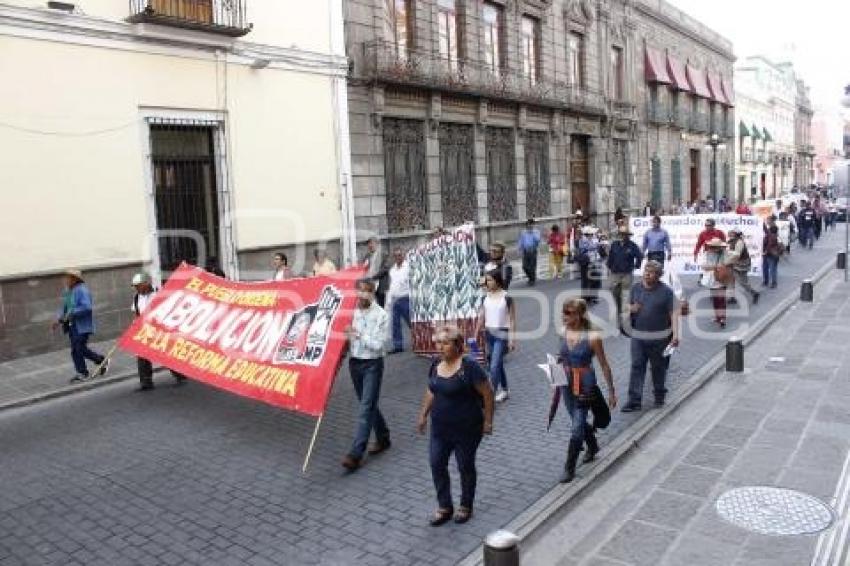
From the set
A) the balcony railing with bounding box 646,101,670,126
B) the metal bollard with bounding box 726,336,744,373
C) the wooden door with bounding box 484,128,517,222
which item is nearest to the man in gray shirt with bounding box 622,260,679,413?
the metal bollard with bounding box 726,336,744,373

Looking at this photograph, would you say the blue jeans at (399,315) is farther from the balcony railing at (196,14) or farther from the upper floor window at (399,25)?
the upper floor window at (399,25)

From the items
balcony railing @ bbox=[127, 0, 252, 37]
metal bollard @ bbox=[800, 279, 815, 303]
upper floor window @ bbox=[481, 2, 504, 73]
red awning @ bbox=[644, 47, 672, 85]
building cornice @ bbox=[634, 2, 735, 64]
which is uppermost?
building cornice @ bbox=[634, 2, 735, 64]

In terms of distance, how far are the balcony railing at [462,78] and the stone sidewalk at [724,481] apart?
41.5ft

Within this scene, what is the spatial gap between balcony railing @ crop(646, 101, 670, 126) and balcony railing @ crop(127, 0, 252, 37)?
2611cm

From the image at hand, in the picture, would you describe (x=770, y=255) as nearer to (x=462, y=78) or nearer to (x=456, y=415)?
(x=462, y=78)

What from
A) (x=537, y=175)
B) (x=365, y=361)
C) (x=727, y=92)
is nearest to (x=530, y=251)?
(x=537, y=175)

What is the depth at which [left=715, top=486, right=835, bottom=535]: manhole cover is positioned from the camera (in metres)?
5.29

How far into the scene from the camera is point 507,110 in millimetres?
24828

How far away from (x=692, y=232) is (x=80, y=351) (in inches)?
499

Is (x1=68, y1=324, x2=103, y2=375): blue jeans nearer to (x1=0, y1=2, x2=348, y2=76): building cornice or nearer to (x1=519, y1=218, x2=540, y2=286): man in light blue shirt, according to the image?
(x1=0, y1=2, x2=348, y2=76): building cornice

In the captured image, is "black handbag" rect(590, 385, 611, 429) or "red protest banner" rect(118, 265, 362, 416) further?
"red protest banner" rect(118, 265, 362, 416)

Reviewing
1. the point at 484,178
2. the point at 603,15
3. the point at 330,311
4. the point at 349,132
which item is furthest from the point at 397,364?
the point at 603,15

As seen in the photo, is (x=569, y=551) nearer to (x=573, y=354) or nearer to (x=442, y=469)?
(x=442, y=469)

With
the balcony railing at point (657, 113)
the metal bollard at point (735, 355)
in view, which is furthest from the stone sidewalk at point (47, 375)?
the balcony railing at point (657, 113)
